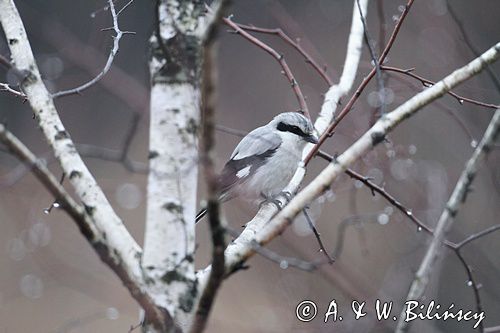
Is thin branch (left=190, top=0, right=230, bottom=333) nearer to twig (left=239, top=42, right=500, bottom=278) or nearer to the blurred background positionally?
twig (left=239, top=42, right=500, bottom=278)

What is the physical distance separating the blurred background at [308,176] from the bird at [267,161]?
28 cm

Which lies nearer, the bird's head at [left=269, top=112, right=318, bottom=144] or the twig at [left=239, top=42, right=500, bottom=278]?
the twig at [left=239, top=42, right=500, bottom=278]

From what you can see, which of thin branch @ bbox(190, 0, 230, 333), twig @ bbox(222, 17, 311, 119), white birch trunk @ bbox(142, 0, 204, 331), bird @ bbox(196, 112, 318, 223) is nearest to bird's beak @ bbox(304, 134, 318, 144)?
bird @ bbox(196, 112, 318, 223)

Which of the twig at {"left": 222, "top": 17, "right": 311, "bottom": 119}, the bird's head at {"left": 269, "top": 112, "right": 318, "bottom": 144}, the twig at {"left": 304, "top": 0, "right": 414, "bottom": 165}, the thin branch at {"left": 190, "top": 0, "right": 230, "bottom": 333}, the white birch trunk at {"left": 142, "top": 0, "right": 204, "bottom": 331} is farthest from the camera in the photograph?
the bird's head at {"left": 269, "top": 112, "right": 318, "bottom": 144}

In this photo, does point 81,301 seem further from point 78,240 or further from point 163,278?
point 163,278

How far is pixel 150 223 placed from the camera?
162 cm

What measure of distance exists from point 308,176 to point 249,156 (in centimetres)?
330

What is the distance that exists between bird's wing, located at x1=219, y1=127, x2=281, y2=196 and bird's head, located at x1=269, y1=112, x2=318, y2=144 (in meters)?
0.07

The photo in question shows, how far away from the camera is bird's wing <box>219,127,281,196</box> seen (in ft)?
11.0

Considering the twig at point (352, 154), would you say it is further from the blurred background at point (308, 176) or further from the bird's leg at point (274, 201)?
the blurred background at point (308, 176)

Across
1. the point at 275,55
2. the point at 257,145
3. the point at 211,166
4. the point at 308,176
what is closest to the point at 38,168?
the point at 211,166

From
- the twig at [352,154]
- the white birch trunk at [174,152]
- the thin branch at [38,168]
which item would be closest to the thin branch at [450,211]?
the twig at [352,154]

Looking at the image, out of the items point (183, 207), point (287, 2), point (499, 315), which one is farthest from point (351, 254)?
point (183, 207)

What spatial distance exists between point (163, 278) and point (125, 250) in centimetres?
13
